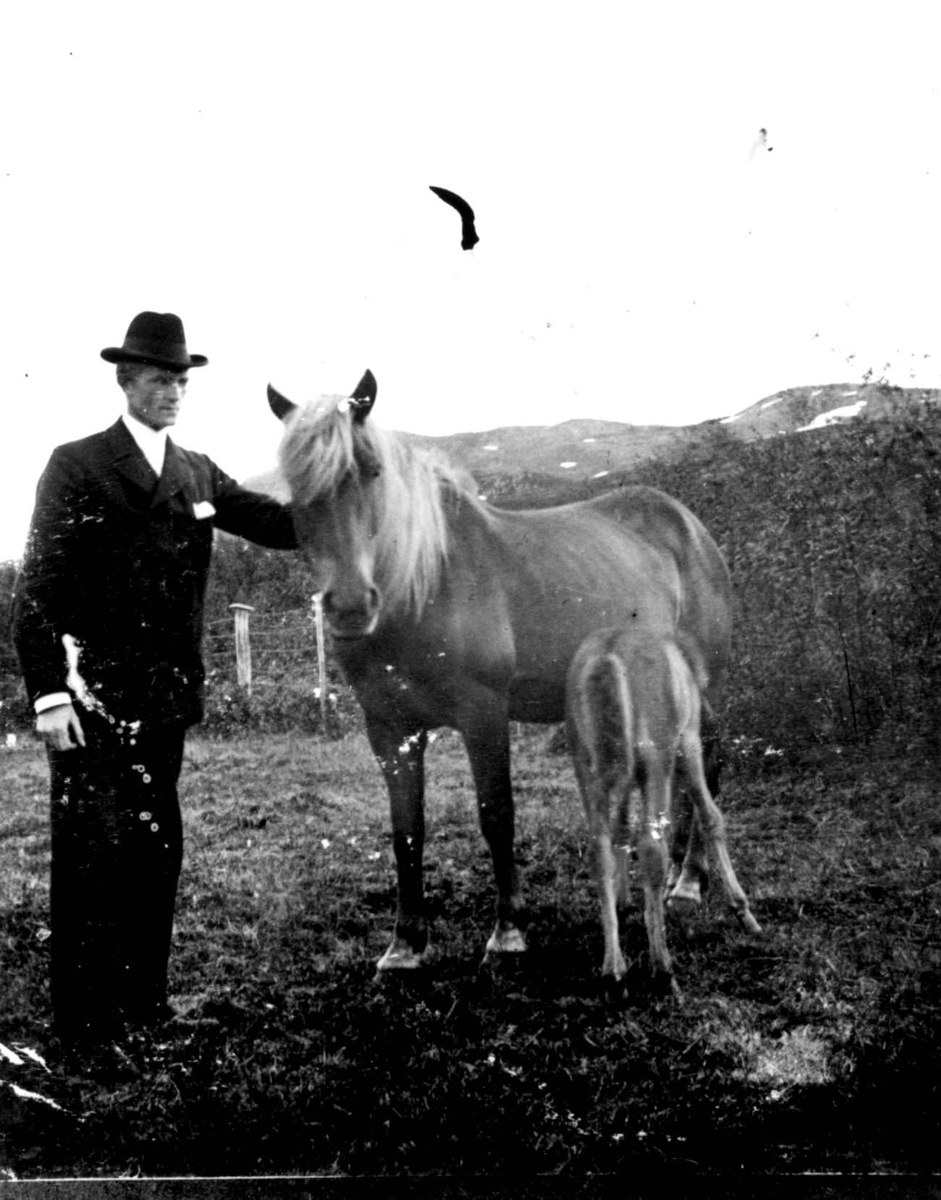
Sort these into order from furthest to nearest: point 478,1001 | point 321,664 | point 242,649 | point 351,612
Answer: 1. point 242,649
2. point 321,664
3. point 478,1001
4. point 351,612

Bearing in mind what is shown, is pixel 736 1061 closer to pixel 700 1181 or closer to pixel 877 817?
pixel 700 1181

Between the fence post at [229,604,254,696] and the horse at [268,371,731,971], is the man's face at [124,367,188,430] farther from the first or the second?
the fence post at [229,604,254,696]

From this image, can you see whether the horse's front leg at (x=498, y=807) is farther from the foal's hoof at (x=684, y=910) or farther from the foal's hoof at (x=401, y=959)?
the foal's hoof at (x=684, y=910)

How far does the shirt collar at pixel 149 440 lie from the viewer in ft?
8.26

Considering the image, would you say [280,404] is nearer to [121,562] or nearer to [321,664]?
[121,562]

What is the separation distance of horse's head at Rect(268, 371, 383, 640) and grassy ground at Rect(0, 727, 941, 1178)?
1.92 feet

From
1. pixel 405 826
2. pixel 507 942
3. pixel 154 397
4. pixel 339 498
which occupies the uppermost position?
pixel 154 397

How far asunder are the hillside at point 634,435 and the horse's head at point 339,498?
0.24m

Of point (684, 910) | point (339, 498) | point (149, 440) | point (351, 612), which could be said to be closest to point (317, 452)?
point (339, 498)

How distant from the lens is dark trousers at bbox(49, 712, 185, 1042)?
247cm

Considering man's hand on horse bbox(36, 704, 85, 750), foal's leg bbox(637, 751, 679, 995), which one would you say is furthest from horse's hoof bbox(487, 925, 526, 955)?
man's hand on horse bbox(36, 704, 85, 750)

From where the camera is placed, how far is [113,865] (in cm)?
253

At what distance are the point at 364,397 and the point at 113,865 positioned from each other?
5.00ft

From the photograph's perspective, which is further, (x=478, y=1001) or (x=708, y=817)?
(x=708, y=817)
